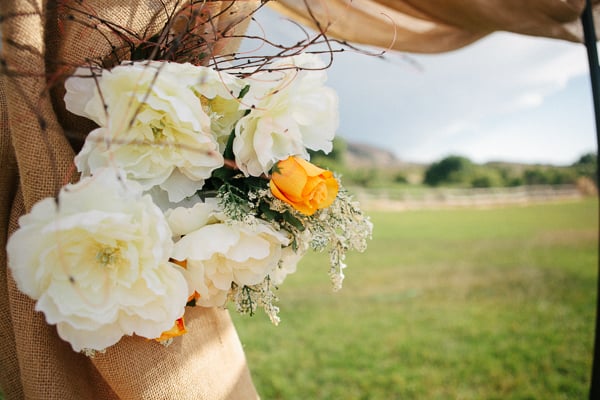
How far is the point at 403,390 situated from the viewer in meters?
2.84

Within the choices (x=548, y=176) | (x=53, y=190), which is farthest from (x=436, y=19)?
(x=548, y=176)

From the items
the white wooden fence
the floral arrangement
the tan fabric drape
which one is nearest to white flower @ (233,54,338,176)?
the floral arrangement

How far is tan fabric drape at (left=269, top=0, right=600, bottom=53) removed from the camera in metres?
1.60

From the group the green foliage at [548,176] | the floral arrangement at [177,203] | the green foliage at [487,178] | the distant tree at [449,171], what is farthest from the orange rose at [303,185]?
the distant tree at [449,171]

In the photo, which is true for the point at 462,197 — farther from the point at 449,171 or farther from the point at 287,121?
the point at 287,121

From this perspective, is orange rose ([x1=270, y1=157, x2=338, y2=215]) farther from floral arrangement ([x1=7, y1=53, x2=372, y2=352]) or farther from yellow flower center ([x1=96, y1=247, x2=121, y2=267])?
yellow flower center ([x1=96, y1=247, x2=121, y2=267])

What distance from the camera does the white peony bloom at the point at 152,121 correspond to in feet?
2.31

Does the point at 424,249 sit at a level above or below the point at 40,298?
below

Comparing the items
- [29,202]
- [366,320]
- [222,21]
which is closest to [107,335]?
[29,202]

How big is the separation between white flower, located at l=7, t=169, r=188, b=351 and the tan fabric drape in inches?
43.1

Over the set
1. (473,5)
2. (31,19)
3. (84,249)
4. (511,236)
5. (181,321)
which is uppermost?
(473,5)

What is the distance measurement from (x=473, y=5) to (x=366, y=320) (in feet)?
10.7

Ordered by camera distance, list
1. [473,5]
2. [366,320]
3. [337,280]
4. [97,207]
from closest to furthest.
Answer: [97,207]
[337,280]
[473,5]
[366,320]

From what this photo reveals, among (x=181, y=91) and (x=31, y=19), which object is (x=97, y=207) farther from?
(x=31, y=19)
